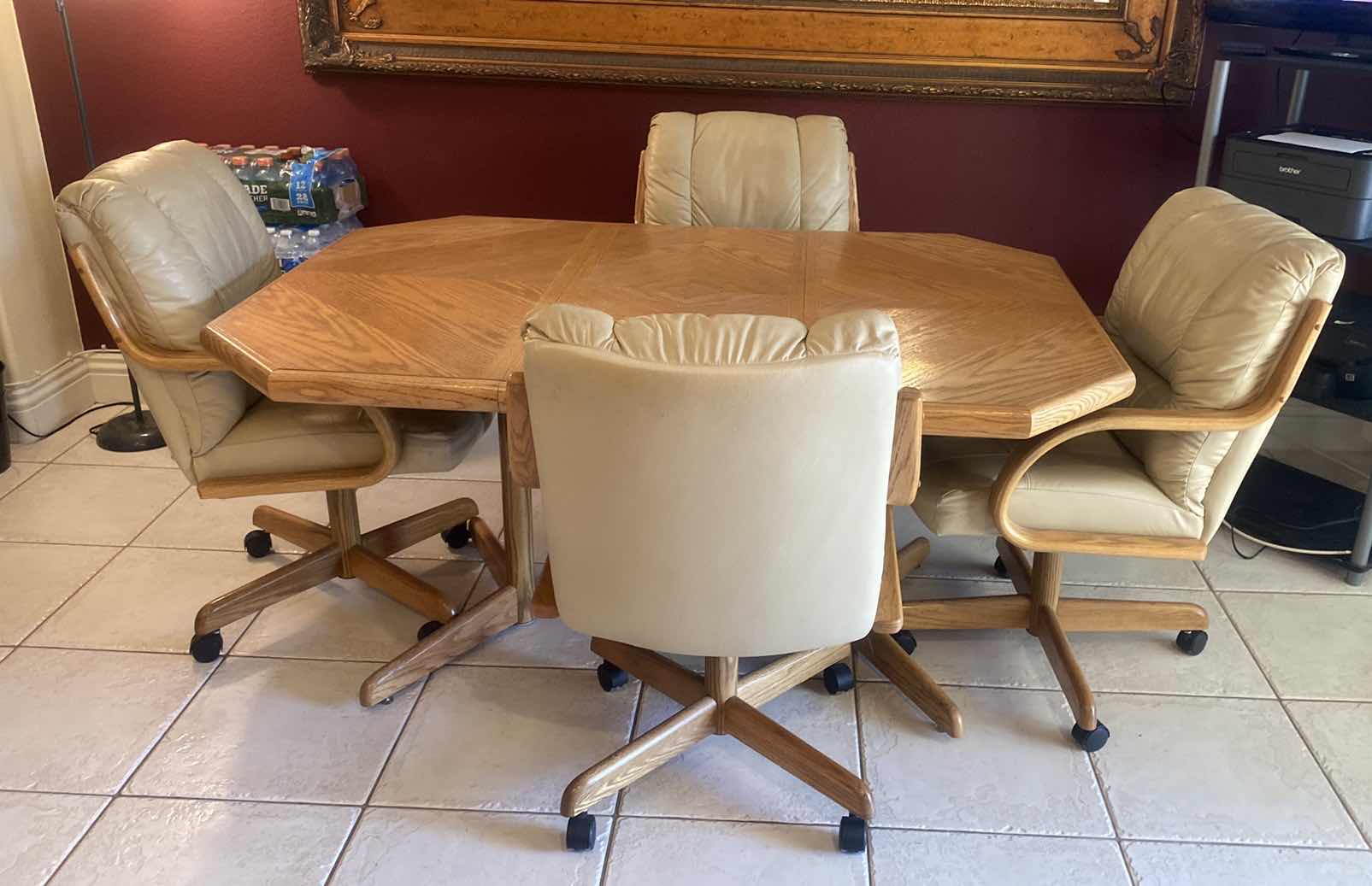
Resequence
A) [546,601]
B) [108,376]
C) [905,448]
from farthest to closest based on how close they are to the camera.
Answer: [108,376]
[546,601]
[905,448]

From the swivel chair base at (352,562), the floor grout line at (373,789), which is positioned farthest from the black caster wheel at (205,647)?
the floor grout line at (373,789)

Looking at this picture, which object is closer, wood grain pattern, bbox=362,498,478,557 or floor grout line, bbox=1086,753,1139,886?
floor grout line, bbox=1086,753,1139,886

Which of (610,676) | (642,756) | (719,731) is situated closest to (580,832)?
(642,756)

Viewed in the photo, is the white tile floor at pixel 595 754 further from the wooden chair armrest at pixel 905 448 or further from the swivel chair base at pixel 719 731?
the wooden chair armrest at pixel 905 448

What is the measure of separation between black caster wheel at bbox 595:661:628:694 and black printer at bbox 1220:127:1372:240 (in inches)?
71.3

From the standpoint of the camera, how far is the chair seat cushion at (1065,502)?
2.02 m

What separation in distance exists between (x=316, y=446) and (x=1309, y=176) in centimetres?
220

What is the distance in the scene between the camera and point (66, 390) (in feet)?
11.4

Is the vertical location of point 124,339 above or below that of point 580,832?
above

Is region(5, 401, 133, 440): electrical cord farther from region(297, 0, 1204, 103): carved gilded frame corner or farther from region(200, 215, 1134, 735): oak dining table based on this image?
region(200, 215, 1134, 735): oak dining table

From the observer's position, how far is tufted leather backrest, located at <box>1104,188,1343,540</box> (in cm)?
187

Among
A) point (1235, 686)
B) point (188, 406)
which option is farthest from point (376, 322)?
point (1235, 686)

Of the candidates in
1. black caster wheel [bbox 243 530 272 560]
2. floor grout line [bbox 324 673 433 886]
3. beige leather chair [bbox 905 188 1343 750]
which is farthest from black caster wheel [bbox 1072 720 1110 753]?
black caster wheel [bbox 243 530 272 560]

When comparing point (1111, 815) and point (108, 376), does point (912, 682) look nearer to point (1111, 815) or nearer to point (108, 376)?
point (1111, 815)
